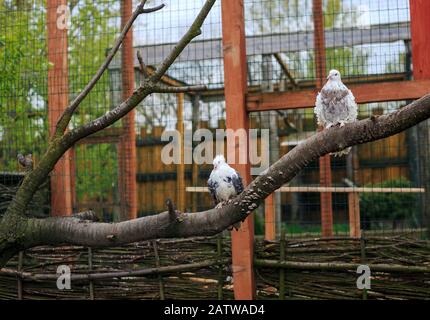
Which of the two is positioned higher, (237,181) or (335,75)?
(335,75)

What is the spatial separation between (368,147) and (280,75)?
9.18 feet

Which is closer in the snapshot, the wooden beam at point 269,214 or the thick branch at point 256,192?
the thick branch at point 256,192

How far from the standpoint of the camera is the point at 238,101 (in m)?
4.34

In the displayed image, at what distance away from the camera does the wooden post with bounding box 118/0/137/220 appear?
219 inches

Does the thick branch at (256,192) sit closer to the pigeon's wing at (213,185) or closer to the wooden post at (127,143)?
the pigeon's wing at (213,185)

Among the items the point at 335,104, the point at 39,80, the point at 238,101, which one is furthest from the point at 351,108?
the point at 39,80

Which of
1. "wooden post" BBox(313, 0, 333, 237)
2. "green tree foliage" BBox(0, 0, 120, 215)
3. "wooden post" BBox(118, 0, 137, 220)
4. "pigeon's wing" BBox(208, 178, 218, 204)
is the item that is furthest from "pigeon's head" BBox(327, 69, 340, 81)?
"green tree foliage" BBox(0, 0, 120, 215)

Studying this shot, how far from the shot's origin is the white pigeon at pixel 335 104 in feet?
12.5

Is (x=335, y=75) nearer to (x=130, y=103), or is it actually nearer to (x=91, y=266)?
(x=130, y=103)

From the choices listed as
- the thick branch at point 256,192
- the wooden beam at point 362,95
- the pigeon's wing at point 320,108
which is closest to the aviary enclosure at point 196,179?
the wooden beam at point 362,95

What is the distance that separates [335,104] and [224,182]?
3.07 feet

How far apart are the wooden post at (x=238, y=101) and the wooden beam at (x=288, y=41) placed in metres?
1.91

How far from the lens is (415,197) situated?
29.7 ft

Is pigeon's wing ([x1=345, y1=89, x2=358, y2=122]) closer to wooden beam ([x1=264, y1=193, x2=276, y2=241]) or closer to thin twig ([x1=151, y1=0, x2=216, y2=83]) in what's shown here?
thin twig ([x1=151, y1=0, x2=216, y2=83])
